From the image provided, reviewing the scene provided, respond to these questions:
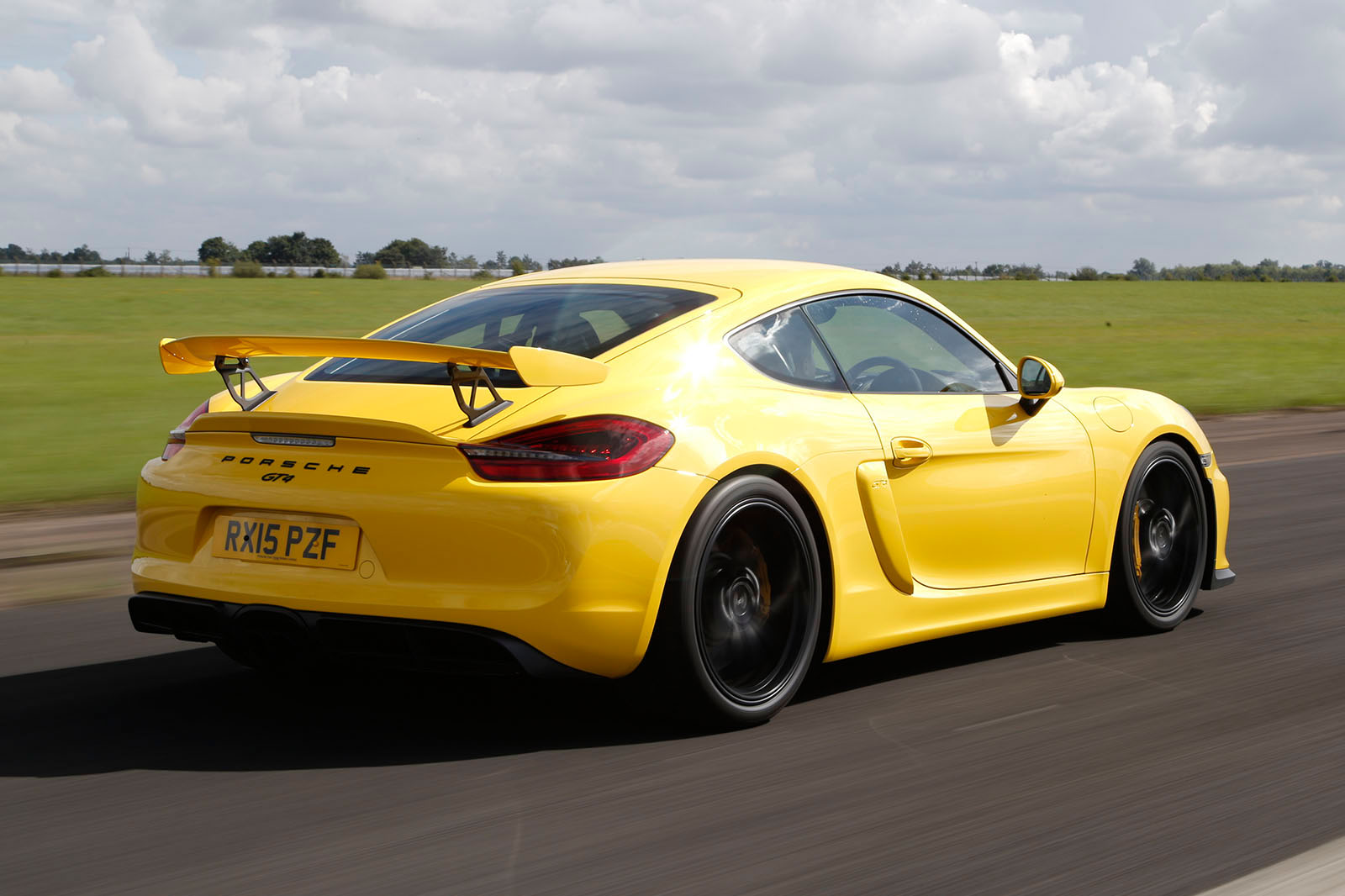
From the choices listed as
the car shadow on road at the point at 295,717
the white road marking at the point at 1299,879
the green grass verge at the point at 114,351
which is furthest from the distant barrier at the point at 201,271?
the white road marking at the point at 1299,879

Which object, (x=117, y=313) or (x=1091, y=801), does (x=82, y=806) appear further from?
(x=117, y=313)

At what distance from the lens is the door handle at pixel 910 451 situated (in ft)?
15.7

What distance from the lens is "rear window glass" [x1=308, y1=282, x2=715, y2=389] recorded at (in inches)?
176

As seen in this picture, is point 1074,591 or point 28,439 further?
point 28,439

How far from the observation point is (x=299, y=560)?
13.3 ft

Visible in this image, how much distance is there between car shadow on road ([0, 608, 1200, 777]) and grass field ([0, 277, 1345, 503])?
556cm

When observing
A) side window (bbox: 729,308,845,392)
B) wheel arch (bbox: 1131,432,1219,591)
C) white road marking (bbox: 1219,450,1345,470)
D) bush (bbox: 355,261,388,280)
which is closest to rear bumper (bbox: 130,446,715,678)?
side window (bbox: 729,308,845,392)

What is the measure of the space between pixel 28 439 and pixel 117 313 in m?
22.1

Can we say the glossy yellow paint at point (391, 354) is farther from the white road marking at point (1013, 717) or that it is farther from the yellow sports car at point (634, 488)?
the white road marking at point (1013, 717)

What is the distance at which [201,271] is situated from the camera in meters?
56.3

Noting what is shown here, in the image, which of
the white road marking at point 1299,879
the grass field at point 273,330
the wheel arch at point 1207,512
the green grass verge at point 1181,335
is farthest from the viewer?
the green grass verge at point 1181,335

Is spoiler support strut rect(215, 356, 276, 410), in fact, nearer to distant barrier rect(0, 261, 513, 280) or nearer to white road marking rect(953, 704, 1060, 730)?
white road marking rect(953, 704, 1060, 730)

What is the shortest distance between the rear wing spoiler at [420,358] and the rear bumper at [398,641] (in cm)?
58

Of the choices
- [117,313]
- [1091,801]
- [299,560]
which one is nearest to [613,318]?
[299,560]
